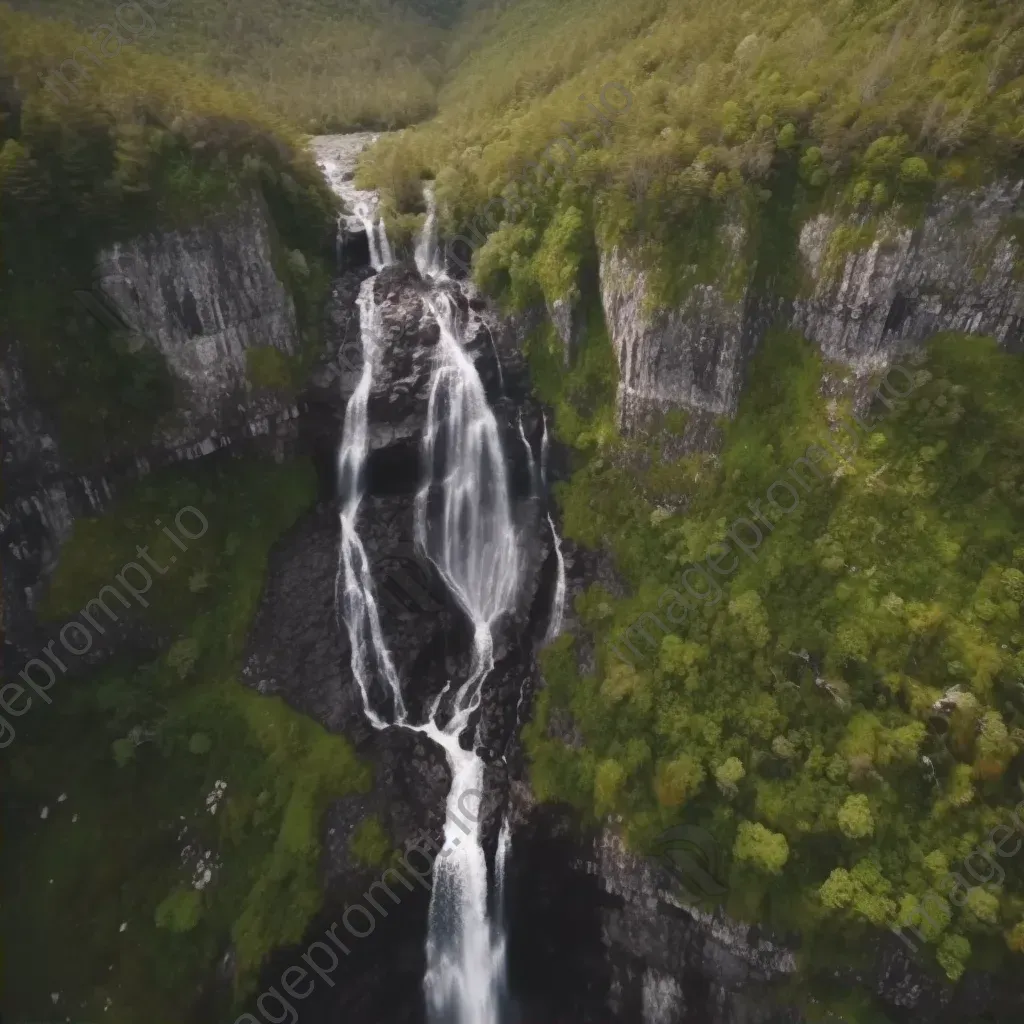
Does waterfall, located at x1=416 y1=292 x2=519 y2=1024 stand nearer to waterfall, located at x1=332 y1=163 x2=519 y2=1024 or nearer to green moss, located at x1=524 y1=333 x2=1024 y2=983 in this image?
waterfall, located at x1=332 y1=163 x2=519 y2=1024

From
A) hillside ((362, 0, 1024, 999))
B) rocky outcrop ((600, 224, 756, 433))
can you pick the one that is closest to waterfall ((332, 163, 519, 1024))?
hillside ((362, 0, 1024, 999))

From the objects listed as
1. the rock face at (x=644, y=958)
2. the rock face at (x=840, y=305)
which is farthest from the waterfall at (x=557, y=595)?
the rock face at (x=644, y=958)

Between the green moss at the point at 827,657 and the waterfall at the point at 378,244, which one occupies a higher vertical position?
the waterfall at the point at 378,244

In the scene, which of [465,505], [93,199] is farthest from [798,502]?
[93,199]

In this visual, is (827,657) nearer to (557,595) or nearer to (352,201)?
(557,595)

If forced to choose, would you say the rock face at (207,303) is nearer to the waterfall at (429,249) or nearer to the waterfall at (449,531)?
the waterfall at (449,531)
